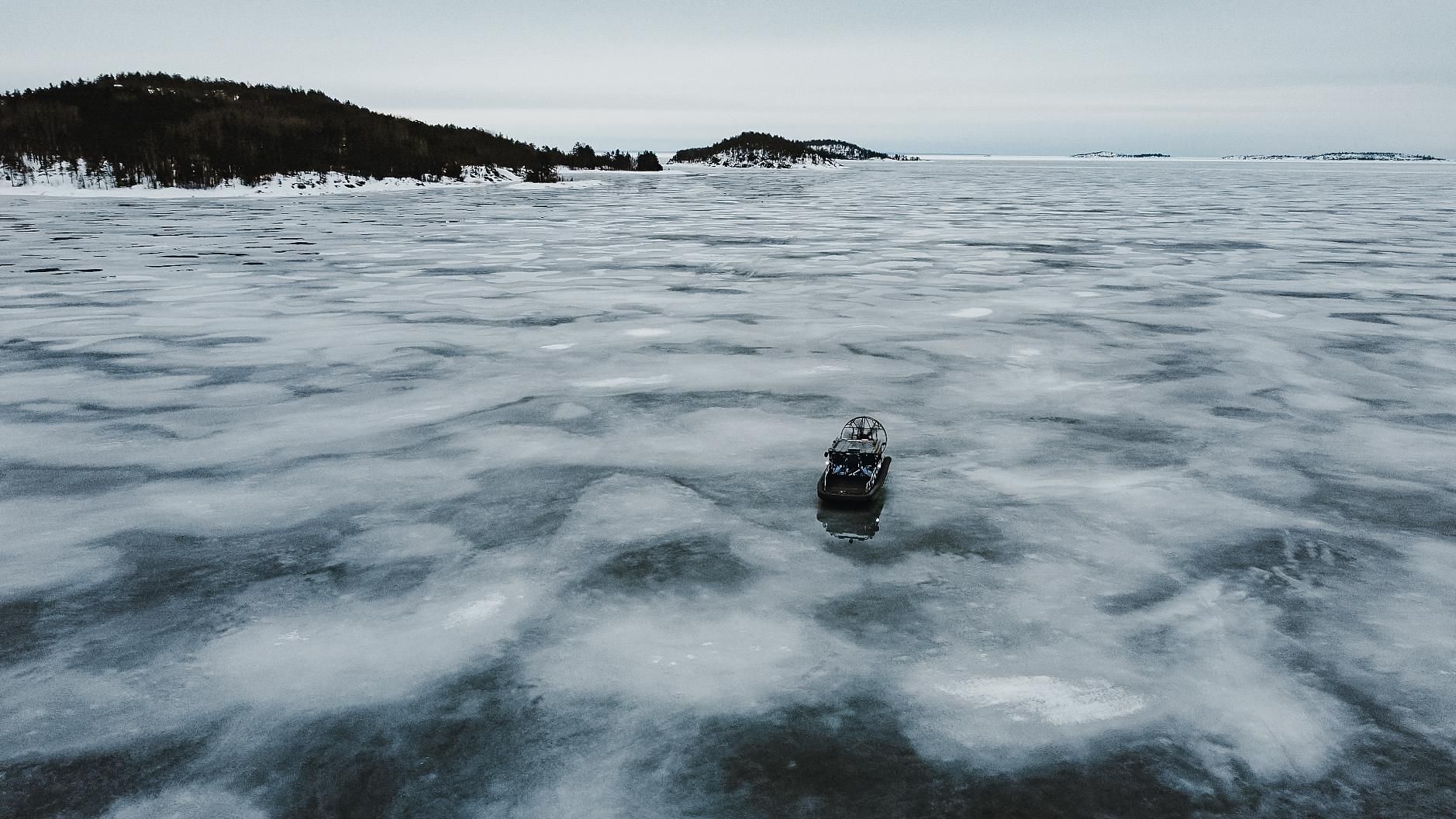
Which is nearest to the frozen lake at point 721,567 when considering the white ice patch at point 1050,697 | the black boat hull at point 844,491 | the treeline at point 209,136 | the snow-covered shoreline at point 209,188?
the white ice patch at point 1050,697

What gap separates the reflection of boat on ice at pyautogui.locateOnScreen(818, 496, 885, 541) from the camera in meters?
5.58

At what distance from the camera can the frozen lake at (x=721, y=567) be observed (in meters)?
3.44

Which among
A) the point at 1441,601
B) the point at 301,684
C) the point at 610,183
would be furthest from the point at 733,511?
the point at 610,183

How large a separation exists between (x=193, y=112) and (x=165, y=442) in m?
71.2

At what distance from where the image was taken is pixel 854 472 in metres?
5.96

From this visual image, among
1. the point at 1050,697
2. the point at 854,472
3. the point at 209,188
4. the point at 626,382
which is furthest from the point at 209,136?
the point at 1050,697

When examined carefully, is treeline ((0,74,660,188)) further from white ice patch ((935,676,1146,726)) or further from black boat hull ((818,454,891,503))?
white ice patch ((935,676,1146,726))

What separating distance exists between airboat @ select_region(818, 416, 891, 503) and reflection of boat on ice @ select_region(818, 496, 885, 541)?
66mm

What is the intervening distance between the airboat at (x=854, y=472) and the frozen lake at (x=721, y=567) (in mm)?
235

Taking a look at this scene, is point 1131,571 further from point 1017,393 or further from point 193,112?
point 193,112

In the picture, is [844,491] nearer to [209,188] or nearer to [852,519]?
[852,519]

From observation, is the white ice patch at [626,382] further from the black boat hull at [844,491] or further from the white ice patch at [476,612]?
the white ice patch at [476,612]

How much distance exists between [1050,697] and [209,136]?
6910cm

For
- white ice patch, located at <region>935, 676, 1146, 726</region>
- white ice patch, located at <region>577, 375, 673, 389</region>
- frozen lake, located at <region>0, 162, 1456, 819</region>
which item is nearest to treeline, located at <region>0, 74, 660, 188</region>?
frozen lake, located at <region>0, 162, 1456, 819</region>
